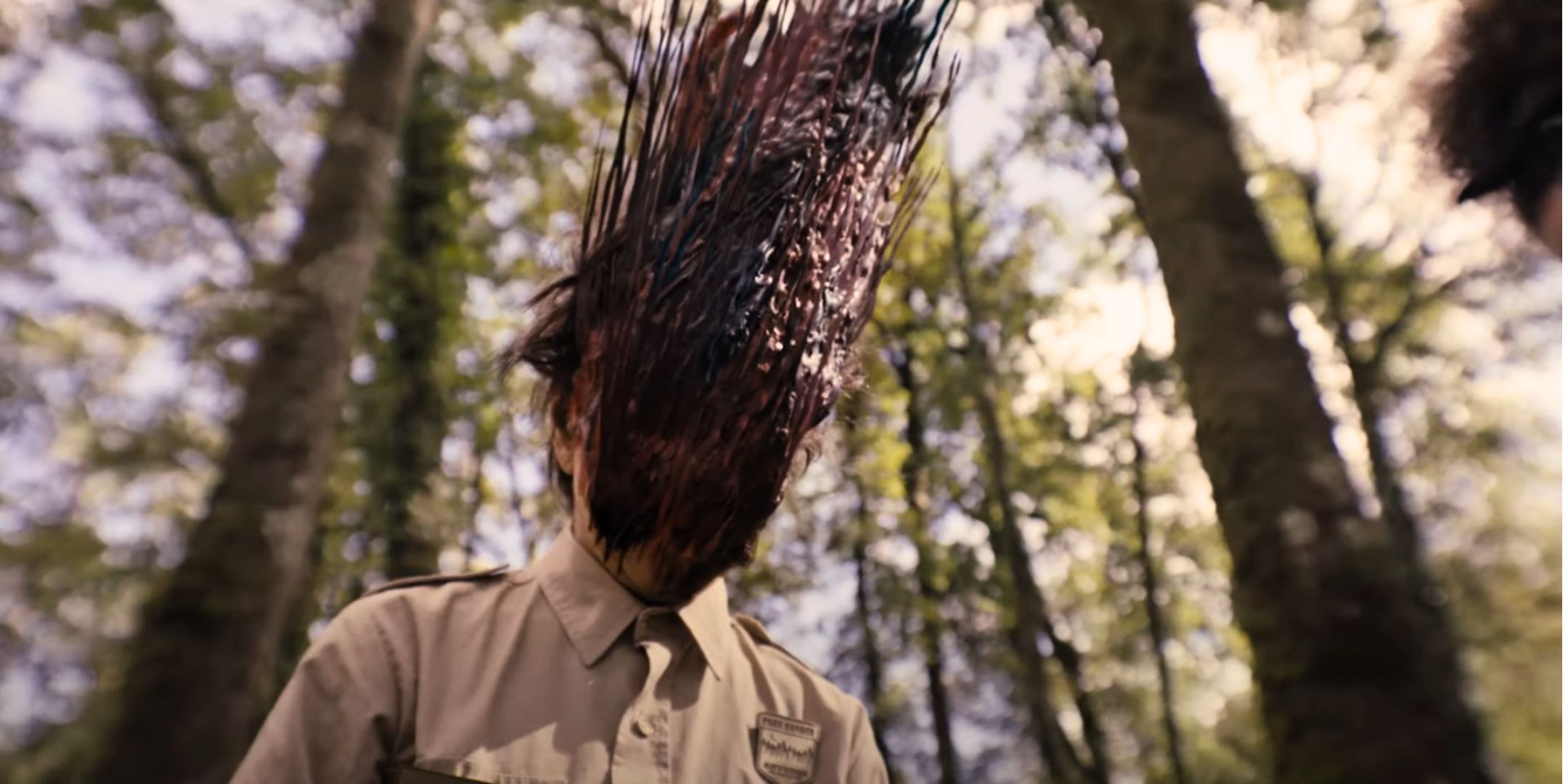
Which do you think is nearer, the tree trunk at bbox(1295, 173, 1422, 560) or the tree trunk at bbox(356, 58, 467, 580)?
the tree trunk at bbox(1295, 173, 1422, 560)

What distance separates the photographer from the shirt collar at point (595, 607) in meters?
0.78

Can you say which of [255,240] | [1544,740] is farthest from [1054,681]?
[255,240]

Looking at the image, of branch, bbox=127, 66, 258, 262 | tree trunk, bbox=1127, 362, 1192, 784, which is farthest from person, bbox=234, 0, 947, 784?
branch, bbox=127, 66, 258, 262

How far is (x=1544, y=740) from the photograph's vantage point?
3.55ft

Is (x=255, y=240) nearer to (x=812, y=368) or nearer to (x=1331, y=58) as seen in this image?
(x=812, y=368)

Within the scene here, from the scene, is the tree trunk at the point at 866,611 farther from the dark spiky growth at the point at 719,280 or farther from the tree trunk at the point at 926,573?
the dark spiky growth at the point at 719,280

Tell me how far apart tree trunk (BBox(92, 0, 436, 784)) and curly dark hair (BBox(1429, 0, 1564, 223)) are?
1.36 meters

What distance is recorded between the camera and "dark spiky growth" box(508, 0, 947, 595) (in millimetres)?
777

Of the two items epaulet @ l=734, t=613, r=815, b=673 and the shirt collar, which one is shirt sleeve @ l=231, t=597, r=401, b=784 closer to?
the shirt collar

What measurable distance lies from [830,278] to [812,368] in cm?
9

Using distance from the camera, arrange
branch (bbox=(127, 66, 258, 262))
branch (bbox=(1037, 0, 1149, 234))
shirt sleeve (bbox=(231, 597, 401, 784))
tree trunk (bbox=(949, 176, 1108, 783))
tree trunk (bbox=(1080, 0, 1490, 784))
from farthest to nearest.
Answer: branch (bbox=(1037, 0, 1149, 234)) < branch (bbox=(127, 66, 258, 262)) < tree trunk (bbox=(949, 176, 1108, 783)) < tree trunk (bbox=(1080, 0, 1490, 784)) < shirt sleeve (bbox=(231, 597, 401, 784))

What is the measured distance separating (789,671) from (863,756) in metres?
0.09

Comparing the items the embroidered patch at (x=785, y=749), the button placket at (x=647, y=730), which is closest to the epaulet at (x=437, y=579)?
the button placket at (x=647, y=730)

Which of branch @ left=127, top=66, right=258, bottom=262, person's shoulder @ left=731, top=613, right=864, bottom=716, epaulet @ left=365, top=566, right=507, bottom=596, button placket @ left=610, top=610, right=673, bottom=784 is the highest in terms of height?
branch @ left=127, top=66, right=258, bottom=262
